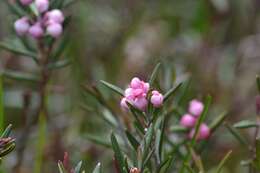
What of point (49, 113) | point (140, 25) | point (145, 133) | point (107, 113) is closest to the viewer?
point (145, 133)

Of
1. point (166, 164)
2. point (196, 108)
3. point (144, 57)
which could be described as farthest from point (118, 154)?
point (144, 57)

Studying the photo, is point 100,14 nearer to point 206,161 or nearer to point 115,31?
point 115,31

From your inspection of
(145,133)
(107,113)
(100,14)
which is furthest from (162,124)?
(100,14)

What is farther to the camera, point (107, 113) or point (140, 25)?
point (140, 25)

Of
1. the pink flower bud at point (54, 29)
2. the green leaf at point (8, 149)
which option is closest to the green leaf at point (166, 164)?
the green leaf at point (8, 149)

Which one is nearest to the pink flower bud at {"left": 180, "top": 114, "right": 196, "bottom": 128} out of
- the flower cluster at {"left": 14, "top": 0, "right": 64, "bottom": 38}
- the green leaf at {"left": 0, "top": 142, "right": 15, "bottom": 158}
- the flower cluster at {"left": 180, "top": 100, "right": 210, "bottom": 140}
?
the flower cluster at {"left": 180, "top": 100, "right": 210, "bottom": 140}

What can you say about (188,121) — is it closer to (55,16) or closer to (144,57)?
(55,16)

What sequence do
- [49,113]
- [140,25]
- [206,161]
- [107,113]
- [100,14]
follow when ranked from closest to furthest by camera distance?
[107,113] < [206,161] < [49,113] < [140,25] < [100,14]

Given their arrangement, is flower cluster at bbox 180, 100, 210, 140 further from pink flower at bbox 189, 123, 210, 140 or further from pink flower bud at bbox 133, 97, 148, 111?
pink flower bud at bbox 133, 97, 148, 111
